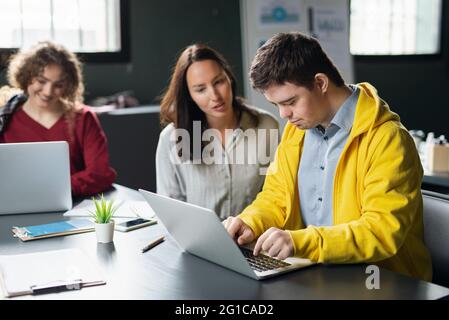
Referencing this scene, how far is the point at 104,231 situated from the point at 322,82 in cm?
73

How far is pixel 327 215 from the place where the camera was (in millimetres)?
1804

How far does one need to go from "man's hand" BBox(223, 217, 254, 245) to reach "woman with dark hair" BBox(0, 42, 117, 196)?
3.30ft

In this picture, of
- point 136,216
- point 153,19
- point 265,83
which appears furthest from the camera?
point 153,19

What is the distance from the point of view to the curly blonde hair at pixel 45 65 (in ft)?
8.63

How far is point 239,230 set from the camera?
169 cm

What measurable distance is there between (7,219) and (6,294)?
0.76m

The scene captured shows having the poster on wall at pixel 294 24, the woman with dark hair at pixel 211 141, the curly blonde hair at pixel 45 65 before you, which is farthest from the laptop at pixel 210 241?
the poster on wall at pixel 294 24

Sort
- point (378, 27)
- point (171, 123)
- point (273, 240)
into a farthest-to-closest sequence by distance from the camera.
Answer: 1. point (378, 27)
2. point (171, 123)
3. point (273, 240)

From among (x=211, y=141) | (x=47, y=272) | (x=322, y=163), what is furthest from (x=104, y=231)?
(x=211, y=141)

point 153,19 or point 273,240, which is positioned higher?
point 153,19

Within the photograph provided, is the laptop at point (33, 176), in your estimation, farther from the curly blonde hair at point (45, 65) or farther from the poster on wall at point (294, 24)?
the poster on wall at point (294, 24)

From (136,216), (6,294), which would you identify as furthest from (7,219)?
(6,294)

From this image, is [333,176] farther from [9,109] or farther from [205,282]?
[9,109]

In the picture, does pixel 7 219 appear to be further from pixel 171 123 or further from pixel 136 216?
pixel 171 123
